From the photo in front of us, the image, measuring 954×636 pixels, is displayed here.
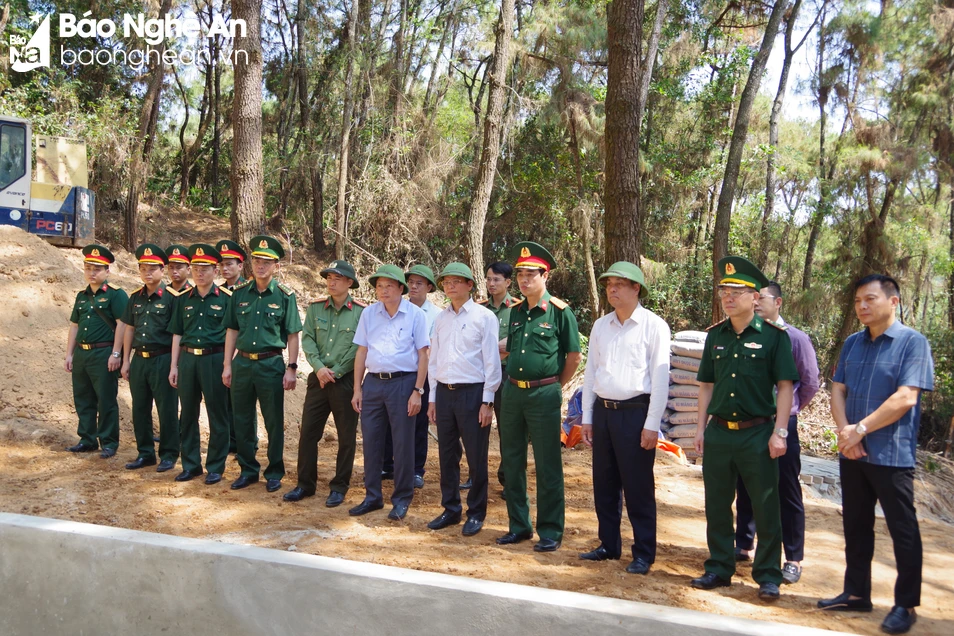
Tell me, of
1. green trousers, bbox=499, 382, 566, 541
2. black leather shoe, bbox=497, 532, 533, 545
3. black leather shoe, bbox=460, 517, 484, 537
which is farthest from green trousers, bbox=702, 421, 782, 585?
black leather shoe, bbox=460, 517, 484, 537

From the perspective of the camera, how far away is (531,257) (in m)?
5.36

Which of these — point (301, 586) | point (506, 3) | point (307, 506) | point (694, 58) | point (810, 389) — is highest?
point (694, 58)

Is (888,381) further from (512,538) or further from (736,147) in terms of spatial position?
(736,147)

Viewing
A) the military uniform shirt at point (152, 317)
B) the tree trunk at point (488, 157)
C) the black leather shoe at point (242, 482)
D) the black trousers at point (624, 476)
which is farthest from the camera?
the tree trunk at point (488, 157)

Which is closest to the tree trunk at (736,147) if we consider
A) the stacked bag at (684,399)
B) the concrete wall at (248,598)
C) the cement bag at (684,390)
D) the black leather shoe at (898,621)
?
the stacked bag at (684,399)

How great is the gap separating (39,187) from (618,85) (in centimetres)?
1199

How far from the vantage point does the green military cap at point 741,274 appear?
4613mm

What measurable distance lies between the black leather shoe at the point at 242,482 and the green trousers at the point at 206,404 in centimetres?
27

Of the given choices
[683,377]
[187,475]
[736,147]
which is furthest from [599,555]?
[736,147]

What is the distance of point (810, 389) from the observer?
515cm

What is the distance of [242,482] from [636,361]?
3.65 meters

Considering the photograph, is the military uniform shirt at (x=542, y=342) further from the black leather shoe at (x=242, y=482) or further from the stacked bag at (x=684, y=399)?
the stacked bag at (x=684, y=399)

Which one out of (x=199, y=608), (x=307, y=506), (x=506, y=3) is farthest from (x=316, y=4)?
(x=199, y=608)

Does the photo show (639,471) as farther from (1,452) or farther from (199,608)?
(1,452)
